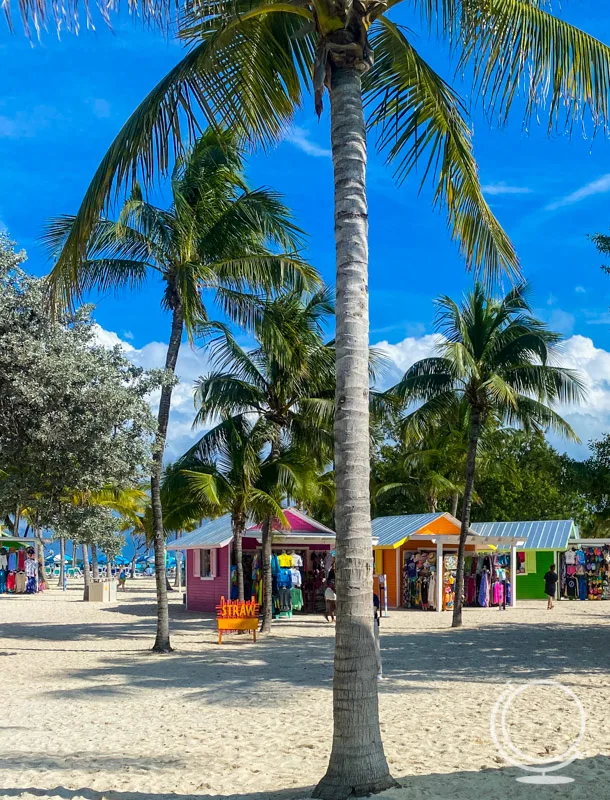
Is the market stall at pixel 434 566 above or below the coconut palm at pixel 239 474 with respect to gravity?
below

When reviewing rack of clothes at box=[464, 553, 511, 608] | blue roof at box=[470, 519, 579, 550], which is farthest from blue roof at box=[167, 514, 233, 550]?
blue roof at box=[470, 519, 579, 550]

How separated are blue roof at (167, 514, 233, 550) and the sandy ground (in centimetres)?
578

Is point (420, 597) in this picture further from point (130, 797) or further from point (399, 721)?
point (130, 797)

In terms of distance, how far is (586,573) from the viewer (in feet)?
114

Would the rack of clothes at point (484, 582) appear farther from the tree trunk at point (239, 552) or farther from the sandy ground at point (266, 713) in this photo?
the tree trunk at point (239, 552)

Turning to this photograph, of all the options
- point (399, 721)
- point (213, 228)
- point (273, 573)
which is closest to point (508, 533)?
point (273, 573)

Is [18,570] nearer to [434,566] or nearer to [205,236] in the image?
[434,566]

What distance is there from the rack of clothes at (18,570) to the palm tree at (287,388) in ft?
76.4

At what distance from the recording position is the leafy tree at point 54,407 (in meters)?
13.4

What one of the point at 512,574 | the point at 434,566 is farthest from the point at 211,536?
the point at 512,574

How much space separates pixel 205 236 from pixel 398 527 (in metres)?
16.9

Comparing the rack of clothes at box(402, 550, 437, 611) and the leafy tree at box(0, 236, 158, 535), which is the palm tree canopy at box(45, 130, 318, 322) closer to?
the leafy tree at box(0, 236, 158, 535)

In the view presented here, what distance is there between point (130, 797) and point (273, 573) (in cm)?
1886

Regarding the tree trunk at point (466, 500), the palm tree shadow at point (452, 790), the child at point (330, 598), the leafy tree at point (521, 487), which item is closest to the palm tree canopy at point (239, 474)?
the child at point (330, 598)
